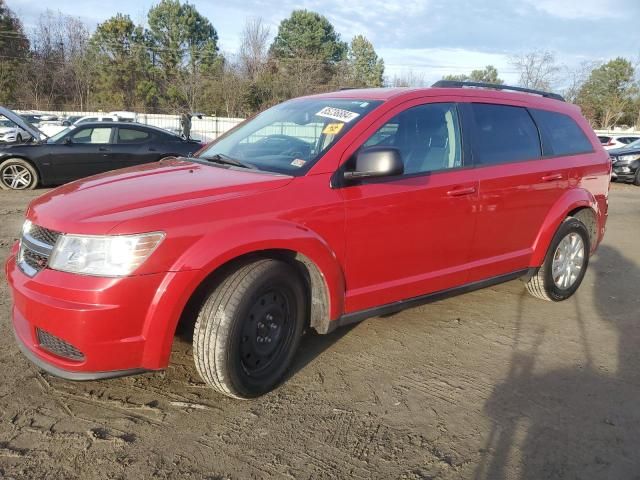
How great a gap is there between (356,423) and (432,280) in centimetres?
128

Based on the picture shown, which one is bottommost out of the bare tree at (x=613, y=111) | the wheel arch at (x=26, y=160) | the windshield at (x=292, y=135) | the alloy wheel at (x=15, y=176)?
the alloy wheel at (x=15, y=176)

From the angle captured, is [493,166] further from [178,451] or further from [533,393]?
[178,451]

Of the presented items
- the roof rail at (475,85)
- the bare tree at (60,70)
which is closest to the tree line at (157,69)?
the bare tree at (60,70)

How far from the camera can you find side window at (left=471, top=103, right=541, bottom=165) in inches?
155

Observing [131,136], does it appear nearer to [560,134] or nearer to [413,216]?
[560,134]

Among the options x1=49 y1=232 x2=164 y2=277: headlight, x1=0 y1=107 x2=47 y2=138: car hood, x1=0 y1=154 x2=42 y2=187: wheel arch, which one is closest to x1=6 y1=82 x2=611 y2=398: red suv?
x1=49 y1=232 x2=164 y2=277: headlight

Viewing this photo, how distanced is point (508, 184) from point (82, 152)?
882 cm

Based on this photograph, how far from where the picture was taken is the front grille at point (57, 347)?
259cm

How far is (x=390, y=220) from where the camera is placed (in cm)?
330

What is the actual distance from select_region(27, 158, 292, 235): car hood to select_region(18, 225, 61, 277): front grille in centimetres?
5

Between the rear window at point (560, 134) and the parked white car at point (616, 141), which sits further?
the parked white car at point (616, 141)

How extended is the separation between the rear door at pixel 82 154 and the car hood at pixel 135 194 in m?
7.71

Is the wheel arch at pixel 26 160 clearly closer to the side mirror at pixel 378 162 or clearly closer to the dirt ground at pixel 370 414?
the dirt ground at pixel 370 414

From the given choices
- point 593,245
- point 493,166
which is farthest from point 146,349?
point 593,245
